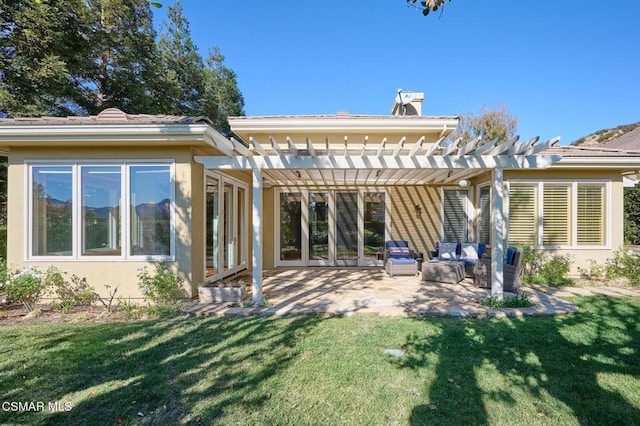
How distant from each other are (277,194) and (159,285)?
Result: 5.75m

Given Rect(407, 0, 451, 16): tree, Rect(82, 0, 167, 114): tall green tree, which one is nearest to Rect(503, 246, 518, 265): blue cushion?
Rect(407, 0, 451, 16): tree

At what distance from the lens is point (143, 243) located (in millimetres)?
6727

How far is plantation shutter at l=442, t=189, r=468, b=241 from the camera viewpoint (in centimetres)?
1127

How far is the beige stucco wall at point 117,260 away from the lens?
6609 mm

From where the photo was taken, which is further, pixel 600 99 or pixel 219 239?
pixel 600 99

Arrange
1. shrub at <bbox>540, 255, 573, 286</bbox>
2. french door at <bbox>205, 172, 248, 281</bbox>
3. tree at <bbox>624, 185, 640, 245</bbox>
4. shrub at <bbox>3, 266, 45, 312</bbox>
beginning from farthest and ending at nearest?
tree at <bbox>624, 185, 640, 245</bbox>, shrub at <bbox>540, 255, 573, 286</bbox>, french door at <bbox>205, 172, 248, 281</bbox>, shrub at <bbox>3, 266, 45, 312</bbox>

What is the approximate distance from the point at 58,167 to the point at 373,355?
742 cm

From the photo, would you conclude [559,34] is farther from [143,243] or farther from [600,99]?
[143,243]

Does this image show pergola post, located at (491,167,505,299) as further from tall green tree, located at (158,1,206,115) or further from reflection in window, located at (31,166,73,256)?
tall green tree, located at (158,1,206,115)

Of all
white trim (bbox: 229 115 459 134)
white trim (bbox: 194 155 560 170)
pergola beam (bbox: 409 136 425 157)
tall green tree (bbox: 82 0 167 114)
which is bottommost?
white trim (bbox: 194 155 560 170)

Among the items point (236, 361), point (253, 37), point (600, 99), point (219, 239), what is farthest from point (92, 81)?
point (600, 99)

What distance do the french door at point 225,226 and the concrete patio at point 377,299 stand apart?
87cm

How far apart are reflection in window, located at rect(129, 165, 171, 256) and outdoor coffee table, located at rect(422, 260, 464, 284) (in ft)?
20.8

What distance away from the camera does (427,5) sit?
273 cm
